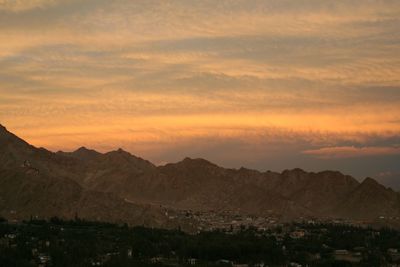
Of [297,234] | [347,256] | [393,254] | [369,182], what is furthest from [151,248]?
[369,182]

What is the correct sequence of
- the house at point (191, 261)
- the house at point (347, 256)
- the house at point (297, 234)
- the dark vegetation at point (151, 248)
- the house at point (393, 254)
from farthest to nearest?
1. the house at point (297, 234)
2. the house at point (393, 254)
3. the house at point (347, 256)
4. the house at point (191, 261)
5. the dark vegetation at point (151, 248)

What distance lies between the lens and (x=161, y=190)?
17612 cm

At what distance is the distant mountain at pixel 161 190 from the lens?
109m

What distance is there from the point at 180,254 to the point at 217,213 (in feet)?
250

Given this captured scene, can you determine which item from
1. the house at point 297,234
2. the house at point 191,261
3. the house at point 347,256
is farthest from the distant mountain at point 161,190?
the house at point 191,261

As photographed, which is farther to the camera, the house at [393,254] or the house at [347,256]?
the house at [393,254]

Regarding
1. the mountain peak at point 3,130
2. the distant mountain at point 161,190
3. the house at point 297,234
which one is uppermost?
the mountain peak at point 3,130

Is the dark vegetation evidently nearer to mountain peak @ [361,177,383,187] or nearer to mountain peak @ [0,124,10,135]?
mountain peak @ [0,124,10,135]

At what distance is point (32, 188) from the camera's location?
10838cm

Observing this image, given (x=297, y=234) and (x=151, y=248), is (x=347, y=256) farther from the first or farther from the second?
(x=151, y=248)

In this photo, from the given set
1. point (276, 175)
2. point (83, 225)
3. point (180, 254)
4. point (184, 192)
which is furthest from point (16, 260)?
point (276, 175)

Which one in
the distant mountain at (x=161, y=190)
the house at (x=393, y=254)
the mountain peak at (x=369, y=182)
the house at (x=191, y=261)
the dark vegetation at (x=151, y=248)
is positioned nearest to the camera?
the dark vegetation at (x=151, y=248)

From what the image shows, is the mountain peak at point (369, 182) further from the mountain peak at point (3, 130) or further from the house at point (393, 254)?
the mountain peak at point (3, 130)

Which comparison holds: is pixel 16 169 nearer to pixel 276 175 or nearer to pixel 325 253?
pixel 325 253
